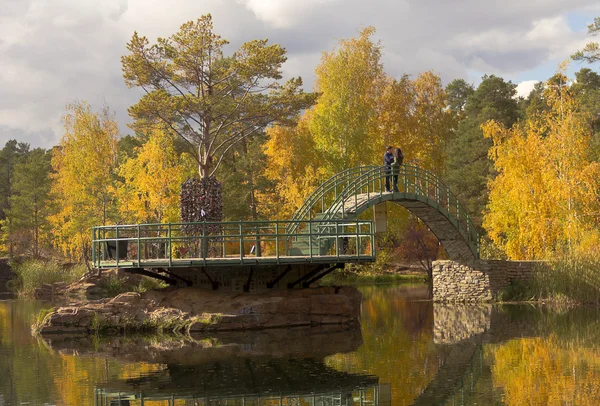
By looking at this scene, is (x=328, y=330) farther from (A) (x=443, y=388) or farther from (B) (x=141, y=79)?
(B) (x=141, y=79)

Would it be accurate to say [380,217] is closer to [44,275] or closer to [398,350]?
[398,350]

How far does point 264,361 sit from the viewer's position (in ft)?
57.2

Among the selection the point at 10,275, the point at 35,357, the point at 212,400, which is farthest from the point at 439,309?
the point at 10,275

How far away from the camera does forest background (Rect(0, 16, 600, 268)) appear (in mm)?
32469

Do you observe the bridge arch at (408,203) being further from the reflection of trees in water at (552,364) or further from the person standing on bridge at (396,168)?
the reflection of trees in water at (552,364)

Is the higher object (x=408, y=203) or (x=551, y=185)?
(x=551, y=185)

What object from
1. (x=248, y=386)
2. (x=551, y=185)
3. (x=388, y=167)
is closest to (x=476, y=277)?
(x=551, y=185)

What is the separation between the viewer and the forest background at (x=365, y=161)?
107 feet

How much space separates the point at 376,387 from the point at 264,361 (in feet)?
12.7

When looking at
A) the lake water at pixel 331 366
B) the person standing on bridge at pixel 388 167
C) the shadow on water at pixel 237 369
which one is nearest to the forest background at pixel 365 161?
the person standing on bridge at pixel 388 167

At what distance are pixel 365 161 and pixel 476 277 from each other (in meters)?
15.8

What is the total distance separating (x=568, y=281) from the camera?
2844cm

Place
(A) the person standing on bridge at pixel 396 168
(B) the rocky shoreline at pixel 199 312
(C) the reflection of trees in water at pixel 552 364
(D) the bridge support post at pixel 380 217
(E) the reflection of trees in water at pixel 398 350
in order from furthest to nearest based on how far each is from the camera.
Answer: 1. (A) the person standing on bridge at pixel 396 168
2. (D) the bridge support post at pixel 380 217
3. (B) the rocky shoreline at pixel 199 312
4. (E) the reflection of trees in water at pixel 398 350
5. (C) the reflection of trees in water at pixel 552 364

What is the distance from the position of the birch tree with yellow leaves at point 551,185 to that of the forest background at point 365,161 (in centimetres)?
5
